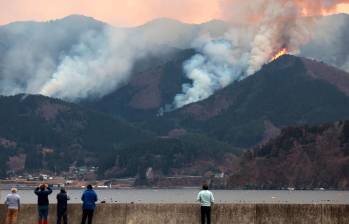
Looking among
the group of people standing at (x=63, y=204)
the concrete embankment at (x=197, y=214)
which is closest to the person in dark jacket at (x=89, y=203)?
the group of people standing at (x=63, y=204)

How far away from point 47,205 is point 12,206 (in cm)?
167

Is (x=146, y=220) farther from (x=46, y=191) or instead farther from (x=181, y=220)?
(x=46, y=191)

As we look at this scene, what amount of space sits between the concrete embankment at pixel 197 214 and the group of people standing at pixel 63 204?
89cm

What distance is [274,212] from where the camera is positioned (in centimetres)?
4103

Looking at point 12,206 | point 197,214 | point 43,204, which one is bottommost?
point 197,214

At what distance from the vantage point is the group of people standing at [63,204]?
40875 millimetres

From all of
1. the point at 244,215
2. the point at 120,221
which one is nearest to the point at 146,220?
the point at 120,221

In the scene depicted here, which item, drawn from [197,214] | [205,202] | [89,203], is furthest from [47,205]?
[205,202]

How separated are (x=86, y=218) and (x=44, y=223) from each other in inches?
77.5

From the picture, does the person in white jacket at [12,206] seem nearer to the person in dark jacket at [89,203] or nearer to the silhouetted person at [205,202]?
the person in dark jacket at [89,203]

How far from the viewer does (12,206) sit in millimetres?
41000

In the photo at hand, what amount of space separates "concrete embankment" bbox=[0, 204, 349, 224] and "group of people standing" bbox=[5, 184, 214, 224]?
0.89 meters

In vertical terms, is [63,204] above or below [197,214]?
above

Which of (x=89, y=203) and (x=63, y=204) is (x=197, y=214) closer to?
(x=89, y=203)
